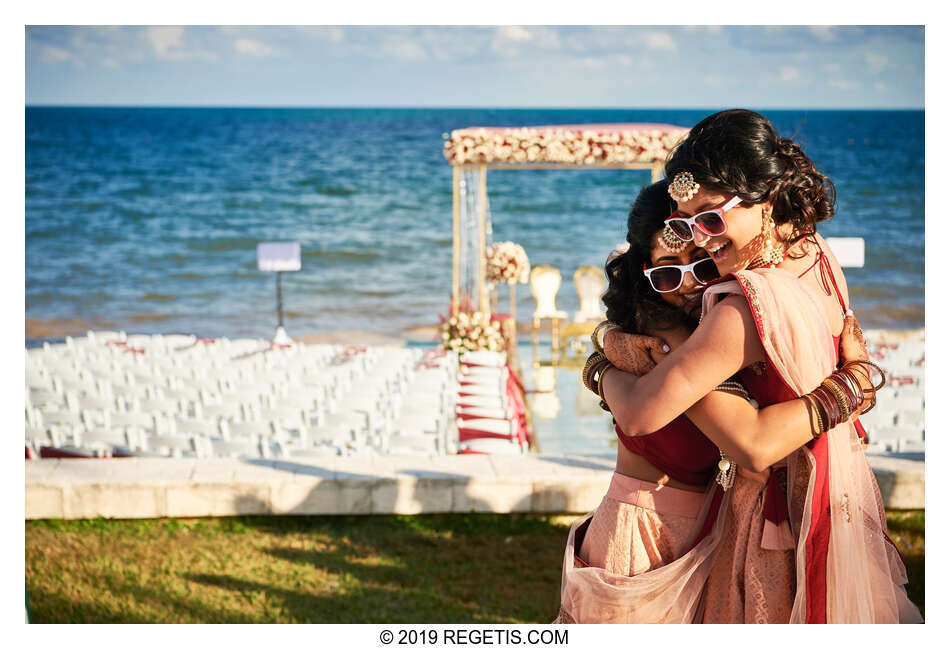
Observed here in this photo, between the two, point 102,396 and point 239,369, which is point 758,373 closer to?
point 102,396

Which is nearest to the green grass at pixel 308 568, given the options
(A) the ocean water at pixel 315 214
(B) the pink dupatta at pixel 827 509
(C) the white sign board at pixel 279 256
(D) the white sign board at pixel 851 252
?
(B) the pink dupatta at pixel 827 509

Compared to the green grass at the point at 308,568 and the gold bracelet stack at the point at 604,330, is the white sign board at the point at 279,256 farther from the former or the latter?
the gold bracelet stack at the point at 604,330

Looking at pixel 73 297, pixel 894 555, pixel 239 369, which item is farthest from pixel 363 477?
pixel 73 297

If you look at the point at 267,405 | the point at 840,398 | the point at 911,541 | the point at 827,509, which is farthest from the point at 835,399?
the point at 267,405

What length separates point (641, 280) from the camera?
1962 mm

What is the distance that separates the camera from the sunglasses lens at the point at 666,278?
191 cm

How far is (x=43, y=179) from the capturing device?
3731cm

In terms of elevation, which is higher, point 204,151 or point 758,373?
point 204,151

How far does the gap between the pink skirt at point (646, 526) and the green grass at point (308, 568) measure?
7.31ft

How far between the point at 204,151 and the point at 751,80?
85.3ft

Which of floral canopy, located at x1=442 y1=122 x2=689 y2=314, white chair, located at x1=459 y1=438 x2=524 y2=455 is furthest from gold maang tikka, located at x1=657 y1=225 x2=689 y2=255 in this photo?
floral canopy, located at x1=442 y1=122 x2=689 y2=314

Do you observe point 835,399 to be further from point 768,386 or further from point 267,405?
point 267,405

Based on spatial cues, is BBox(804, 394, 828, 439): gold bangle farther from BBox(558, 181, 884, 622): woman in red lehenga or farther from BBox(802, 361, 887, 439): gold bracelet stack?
BBox(558, 181, 884, 622): woman in red lehenga

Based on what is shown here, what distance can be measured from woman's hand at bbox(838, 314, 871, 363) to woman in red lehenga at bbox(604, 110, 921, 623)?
27 mm
